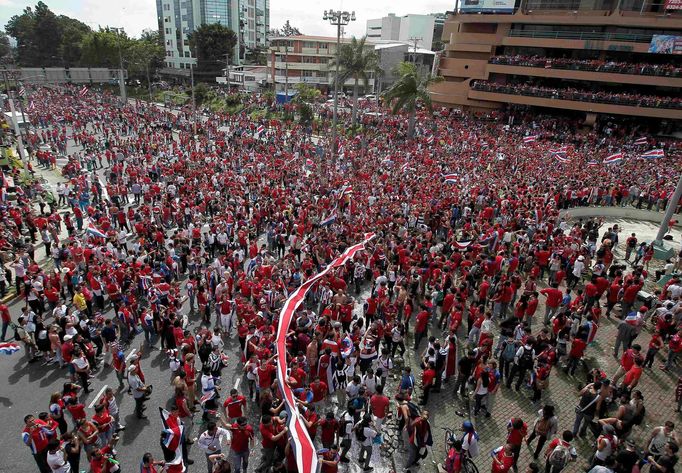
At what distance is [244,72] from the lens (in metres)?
76.4

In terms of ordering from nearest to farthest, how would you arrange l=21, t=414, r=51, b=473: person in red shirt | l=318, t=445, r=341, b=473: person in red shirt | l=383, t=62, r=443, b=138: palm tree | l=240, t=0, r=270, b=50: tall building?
l=318, t=445, r=341, b=473: person in red shirt → l=21, t=414, r=51, b=473: person in red shirt → l=383, t=62, r=443, b=138: palm tree → l=240, t=0, r=270, b=50: tall building

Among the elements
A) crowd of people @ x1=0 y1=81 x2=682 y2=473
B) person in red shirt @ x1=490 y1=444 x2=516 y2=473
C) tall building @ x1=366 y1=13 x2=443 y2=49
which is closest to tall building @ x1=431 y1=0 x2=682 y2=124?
crowd of people @ x1=0 y1=81 x2=682 y2=473

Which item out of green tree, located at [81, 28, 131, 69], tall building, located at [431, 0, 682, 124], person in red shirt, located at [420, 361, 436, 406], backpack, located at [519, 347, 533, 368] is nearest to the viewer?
person in red shirt, located at [420, 361, 436, 406]

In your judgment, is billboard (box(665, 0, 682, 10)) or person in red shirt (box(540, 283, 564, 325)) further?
billboard (box(665, 0, 682, 10))

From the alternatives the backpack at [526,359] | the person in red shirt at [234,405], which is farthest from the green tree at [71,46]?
the backpack at [526,359]

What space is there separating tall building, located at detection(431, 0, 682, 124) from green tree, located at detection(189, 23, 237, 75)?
40871 mm

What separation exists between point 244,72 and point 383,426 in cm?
7679

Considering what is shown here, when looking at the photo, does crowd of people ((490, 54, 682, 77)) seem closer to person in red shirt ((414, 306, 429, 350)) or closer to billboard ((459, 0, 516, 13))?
billboard ((459, 0, 516, 13))

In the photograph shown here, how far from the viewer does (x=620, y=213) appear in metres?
A: 22.1

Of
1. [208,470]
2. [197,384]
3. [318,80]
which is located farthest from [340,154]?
[318,80]

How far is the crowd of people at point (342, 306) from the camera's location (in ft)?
25.2

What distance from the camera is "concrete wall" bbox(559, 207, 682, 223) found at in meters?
21.6

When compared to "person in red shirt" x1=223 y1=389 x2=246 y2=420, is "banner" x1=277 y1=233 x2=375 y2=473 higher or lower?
higher

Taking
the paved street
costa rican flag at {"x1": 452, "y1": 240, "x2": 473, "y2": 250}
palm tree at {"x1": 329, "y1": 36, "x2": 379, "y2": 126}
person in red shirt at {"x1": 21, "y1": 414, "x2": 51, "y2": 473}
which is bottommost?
the paved street
